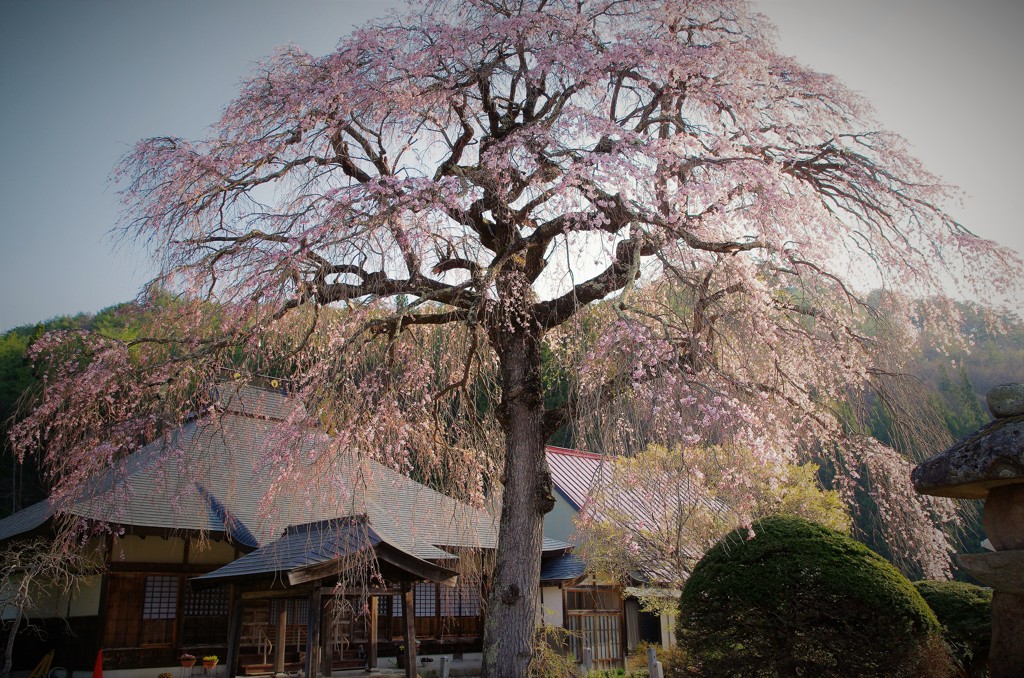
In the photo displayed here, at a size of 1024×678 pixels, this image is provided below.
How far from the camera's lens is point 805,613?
19.3 ft

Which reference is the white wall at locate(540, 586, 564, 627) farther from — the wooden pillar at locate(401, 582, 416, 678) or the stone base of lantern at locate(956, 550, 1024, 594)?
the stone base of lantern at locate(956, 550, 1024, 594)

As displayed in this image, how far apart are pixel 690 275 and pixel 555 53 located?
10.8 feet

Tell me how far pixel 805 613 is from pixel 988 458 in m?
1.88

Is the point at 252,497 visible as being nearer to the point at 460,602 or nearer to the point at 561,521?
the point at 460,602

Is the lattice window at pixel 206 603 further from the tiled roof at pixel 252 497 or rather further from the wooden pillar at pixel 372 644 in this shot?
the wooden pillar at pixel 372 644

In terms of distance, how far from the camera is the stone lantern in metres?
5.12

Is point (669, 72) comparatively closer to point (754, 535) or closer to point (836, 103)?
point (836, 103)

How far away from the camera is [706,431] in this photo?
18.7 ft

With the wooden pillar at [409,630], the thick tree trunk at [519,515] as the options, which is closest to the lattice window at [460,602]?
the wooden pillar at [409,630]

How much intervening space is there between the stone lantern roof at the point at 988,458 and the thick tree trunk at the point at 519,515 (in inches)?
148

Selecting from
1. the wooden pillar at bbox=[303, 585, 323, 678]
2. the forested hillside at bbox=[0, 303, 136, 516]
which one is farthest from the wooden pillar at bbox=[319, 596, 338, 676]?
the forested hillside at bbox=[0, 303, 136, 516]

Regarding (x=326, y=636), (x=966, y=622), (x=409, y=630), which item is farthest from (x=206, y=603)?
(x=966, y=622)

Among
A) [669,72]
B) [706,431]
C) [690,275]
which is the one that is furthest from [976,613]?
[669,72]

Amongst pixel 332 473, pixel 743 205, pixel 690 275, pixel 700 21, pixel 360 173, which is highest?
pixel 700 21
